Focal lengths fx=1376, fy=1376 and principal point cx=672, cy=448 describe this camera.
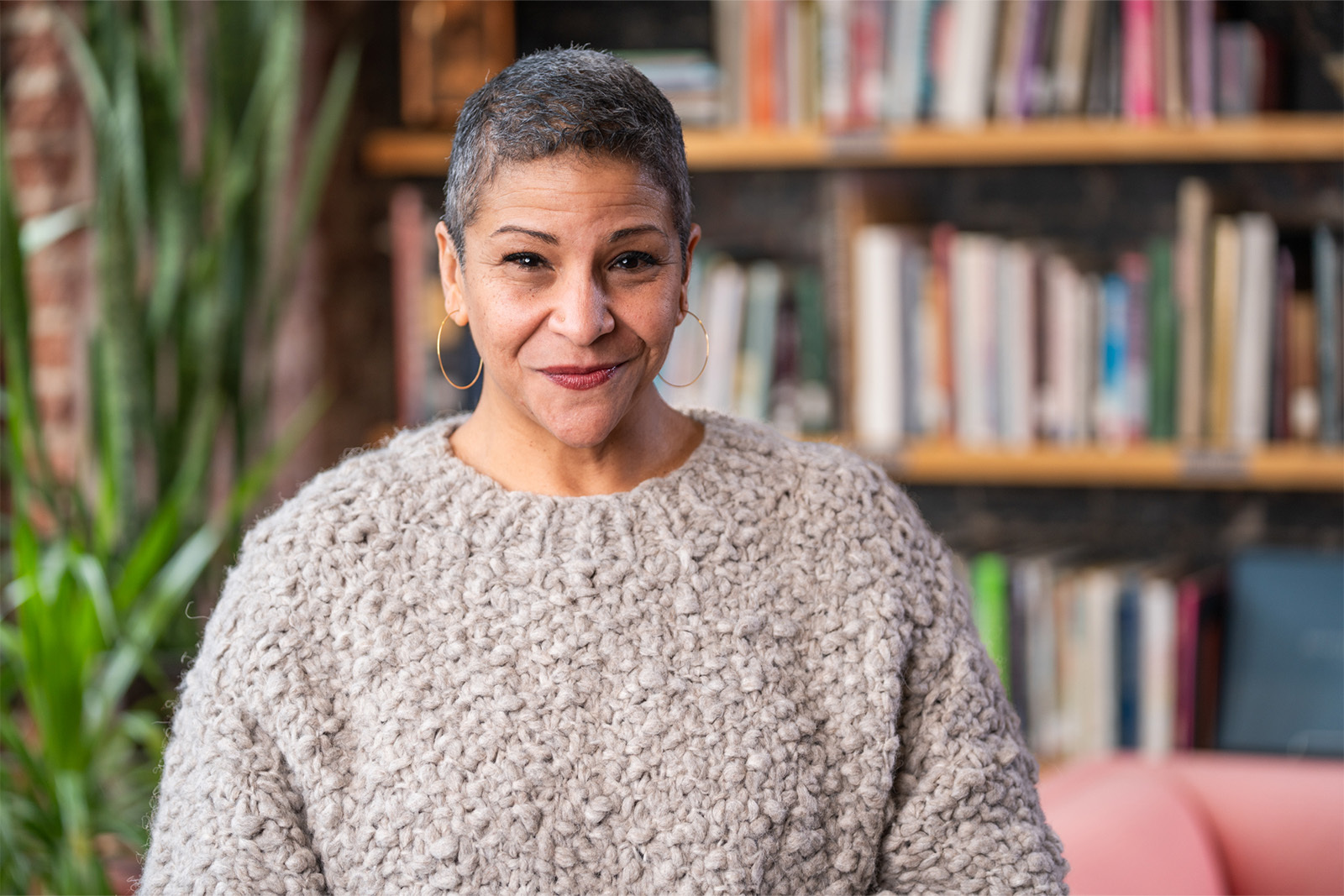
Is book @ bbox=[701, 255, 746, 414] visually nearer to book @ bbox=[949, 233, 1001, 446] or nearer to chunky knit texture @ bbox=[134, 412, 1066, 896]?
book @ bbox=[949, 233, 1001, 446]

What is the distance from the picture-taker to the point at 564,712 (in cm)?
102

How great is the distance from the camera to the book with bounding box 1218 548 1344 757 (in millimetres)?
2045

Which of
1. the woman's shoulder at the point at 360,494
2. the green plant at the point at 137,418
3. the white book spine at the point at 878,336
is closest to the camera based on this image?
the woman's shoulder at the point at 360,494

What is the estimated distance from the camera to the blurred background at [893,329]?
1745 mm

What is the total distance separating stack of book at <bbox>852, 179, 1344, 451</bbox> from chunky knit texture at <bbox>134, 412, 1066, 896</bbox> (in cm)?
113

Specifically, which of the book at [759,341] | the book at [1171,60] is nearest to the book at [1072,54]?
the book at [1171,60]

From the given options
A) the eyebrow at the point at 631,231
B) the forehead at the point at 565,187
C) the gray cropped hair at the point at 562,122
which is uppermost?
the gray cropped hair at the point at 562,122

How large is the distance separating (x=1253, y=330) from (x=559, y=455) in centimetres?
136

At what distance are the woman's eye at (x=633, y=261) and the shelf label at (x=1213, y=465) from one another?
1336 millimetres

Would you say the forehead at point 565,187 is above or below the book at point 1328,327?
above

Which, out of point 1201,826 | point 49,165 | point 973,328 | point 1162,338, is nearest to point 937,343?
point 973,328

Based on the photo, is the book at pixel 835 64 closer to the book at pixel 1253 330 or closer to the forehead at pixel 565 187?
the book at pixel 1253 330

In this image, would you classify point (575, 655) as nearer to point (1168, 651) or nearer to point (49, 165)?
point (1168, 651)

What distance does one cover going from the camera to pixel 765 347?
2.30 m
